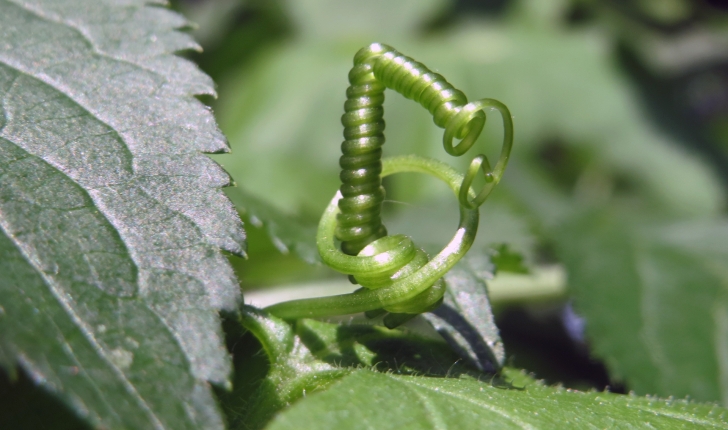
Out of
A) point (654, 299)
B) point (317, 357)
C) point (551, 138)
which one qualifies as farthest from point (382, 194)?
point (551, 138)

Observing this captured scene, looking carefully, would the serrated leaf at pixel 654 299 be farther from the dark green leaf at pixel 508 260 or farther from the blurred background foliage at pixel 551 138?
the dark green leaf at pixel 508 260

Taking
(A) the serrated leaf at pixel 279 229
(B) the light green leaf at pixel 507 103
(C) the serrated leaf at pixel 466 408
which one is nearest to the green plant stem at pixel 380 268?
(C) the serrated leaf at pixel 466 408

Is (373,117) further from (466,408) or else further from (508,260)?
(508,260)

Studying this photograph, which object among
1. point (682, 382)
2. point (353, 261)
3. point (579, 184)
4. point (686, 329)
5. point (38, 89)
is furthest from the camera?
point (579, 184)

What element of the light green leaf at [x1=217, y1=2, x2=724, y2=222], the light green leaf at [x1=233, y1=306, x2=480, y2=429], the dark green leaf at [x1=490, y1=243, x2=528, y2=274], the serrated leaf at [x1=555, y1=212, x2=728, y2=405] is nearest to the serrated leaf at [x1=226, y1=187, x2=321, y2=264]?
the light green leaf at [x1=233, y1=306, x2=480, y2=429]

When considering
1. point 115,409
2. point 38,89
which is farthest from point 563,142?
point 115,409

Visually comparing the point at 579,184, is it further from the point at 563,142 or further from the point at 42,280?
the point at 42,280
